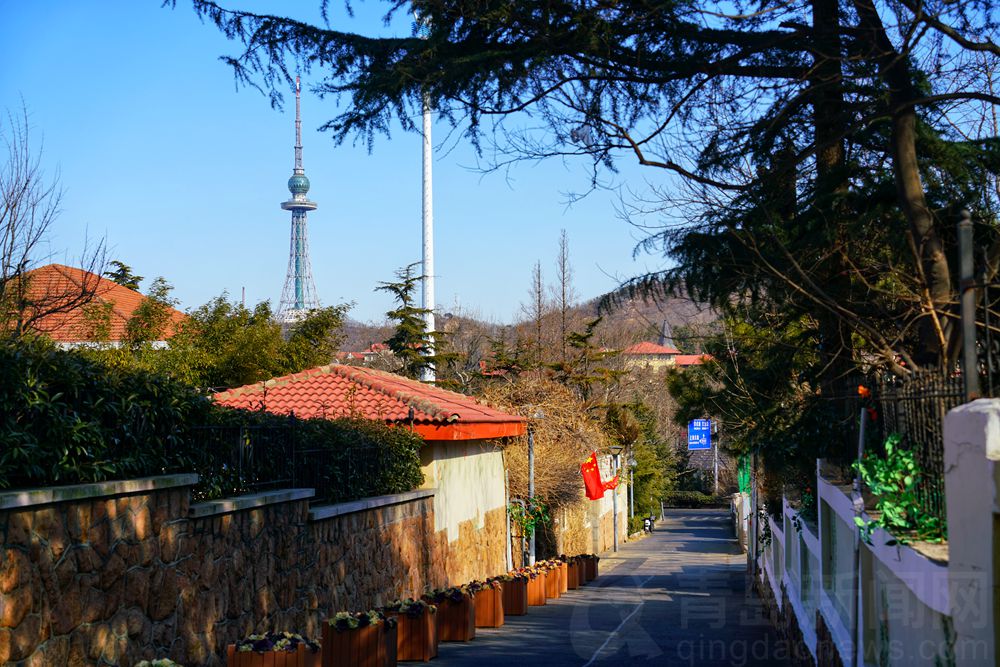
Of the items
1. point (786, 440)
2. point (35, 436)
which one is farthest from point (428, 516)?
point (35, 436)

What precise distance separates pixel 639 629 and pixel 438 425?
5249 millimetres

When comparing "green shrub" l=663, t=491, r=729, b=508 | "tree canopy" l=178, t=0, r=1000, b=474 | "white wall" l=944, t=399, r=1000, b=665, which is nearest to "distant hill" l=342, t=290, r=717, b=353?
"tree canopy" l=178, t=0, r=1000, b=474

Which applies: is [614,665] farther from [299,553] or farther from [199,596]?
[199,596]

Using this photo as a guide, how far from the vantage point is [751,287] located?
35.5 feet

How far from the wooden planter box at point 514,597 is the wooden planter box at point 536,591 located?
1706 mm

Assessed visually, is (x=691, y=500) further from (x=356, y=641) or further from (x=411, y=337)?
(x=356, y=641)

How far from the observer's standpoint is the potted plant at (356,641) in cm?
1070

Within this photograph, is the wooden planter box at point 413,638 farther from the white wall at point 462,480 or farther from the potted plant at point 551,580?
the potted plant at point 551,580

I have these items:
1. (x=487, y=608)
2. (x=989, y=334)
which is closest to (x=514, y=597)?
(x=487, y=608)

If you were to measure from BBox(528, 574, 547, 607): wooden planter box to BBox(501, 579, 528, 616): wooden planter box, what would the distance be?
1.71 metres

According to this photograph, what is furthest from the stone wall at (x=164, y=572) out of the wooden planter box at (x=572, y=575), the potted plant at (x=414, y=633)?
the wooden planter box at (x=572, y=575)

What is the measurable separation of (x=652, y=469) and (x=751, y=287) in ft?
181

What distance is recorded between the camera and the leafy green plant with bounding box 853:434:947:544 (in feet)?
18.0

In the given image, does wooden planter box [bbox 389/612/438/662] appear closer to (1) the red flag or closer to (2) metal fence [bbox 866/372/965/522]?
(2) metal fence [bbox 866/372/965/522]
